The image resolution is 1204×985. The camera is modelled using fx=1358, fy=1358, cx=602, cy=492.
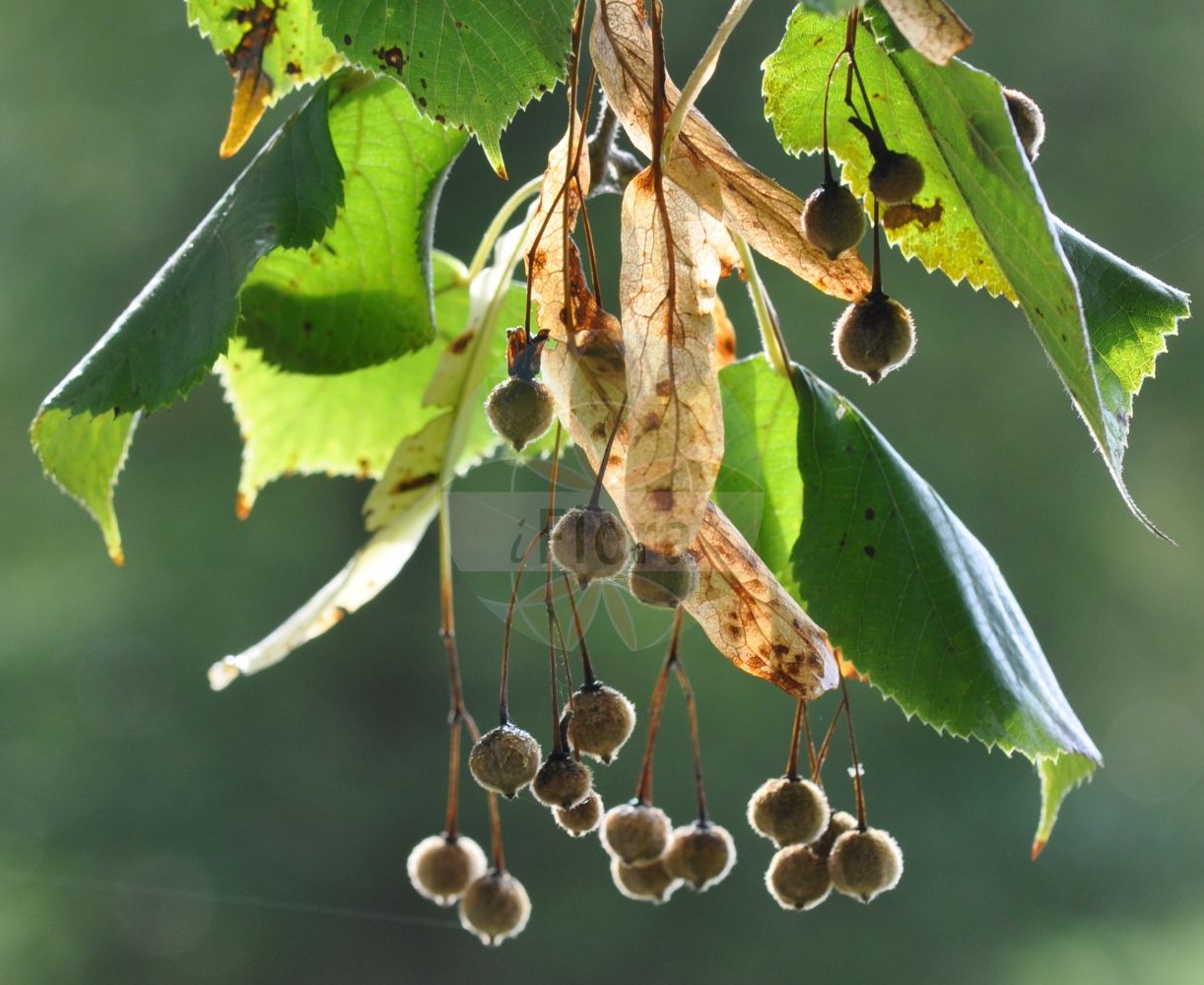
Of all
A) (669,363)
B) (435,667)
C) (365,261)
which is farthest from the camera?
(435,667)

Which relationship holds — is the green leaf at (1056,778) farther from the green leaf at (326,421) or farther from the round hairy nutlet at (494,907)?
the green leaf at (326,421)

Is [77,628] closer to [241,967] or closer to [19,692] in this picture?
[19,692]

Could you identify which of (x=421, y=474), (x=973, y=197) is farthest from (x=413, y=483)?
(x=973, y=197)

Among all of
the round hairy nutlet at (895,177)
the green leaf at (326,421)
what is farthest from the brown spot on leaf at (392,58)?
the green leaf at (326,421)

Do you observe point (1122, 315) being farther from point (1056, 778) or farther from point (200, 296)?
point (200, 296)

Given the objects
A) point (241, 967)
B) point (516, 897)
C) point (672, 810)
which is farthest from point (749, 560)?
point (241, 967)

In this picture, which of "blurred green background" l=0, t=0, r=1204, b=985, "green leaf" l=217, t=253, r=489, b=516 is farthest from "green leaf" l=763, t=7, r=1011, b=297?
"blurred green background" l=0, t=0, r=1204, b=985
